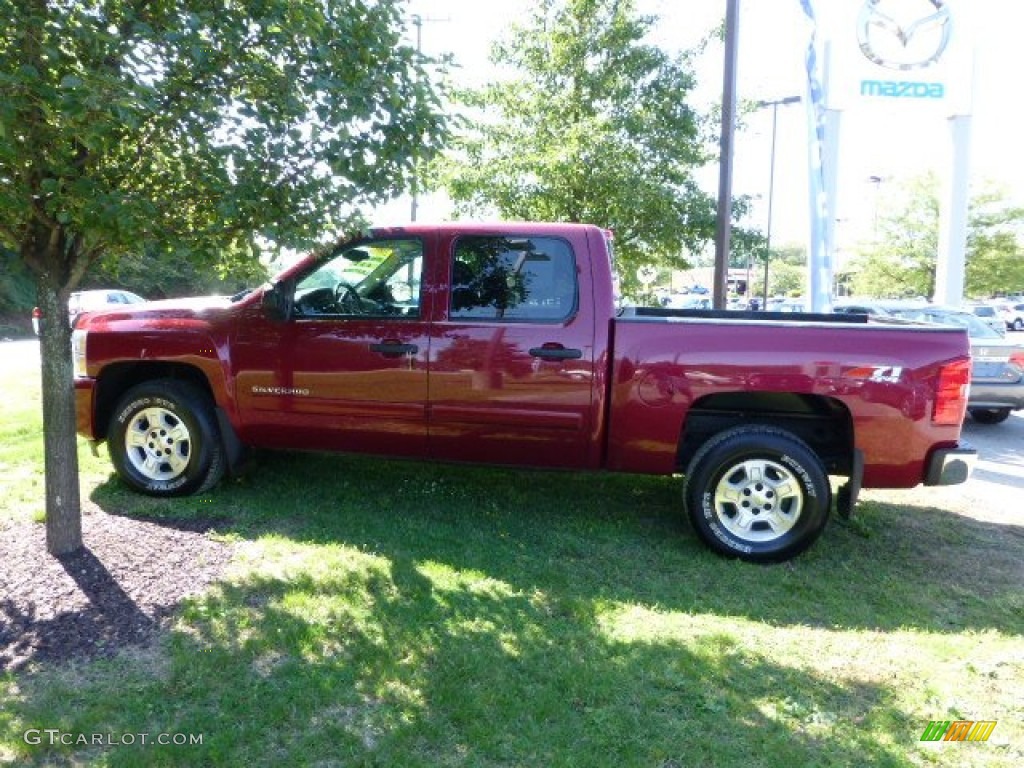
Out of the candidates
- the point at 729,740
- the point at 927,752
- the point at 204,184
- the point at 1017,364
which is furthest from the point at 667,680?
the point at 1017,364

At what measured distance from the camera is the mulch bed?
3.33 metres

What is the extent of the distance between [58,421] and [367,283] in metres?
1.90

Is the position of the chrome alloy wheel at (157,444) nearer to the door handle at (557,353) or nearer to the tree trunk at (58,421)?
the tree trunk at (58,421)

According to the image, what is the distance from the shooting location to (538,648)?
11.1ft

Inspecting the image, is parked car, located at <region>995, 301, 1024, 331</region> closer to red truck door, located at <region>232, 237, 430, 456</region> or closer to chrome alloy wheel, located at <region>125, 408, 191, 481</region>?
red truck door, located at <region>232, 237, 430, 456</region>

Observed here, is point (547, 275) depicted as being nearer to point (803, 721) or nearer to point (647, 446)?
point (647, 446)

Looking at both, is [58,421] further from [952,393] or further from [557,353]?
[952,393]

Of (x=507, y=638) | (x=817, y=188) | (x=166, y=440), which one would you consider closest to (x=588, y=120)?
(x=817, y=188)

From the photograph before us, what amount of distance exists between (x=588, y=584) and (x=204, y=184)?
2772mm

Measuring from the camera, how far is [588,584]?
13.6ft

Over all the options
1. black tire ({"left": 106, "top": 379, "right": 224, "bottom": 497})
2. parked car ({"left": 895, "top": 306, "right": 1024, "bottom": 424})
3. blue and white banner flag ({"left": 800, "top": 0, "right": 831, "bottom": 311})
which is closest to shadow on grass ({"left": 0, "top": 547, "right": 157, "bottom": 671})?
black tire ({"left": 106, "top": 379, "right": 224, "bottom": 497})

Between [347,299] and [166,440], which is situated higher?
[347,299]

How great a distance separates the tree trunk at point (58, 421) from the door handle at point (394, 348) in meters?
1.67

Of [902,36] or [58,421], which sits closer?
[58,421]
